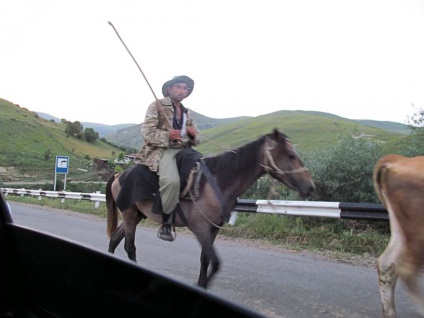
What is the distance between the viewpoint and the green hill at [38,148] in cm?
4966

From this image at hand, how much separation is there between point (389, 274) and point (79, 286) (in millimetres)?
3290

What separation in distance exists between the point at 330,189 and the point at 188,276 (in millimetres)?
4988

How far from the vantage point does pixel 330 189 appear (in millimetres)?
9609

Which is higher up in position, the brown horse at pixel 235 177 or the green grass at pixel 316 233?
the brown horse at pixel 235 177

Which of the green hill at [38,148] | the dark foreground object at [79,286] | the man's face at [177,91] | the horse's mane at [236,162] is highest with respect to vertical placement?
the man's face at [177,91]

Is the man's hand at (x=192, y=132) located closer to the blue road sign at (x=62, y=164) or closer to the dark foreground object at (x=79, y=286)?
the dark foreground object at (x=79, y=286)

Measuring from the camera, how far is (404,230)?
4.05 metres

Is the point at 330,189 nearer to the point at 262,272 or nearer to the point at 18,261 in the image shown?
the point at 262,272

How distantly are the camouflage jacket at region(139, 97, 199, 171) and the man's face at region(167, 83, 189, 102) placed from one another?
0.09 metres

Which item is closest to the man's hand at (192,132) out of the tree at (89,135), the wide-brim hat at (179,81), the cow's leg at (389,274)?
the wide-brim hat at (179,81)

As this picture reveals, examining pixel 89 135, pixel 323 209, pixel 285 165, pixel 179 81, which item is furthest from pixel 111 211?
pixel 89 135

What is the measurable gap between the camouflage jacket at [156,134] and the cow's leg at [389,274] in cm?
272

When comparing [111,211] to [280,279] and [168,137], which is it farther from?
[280,279]

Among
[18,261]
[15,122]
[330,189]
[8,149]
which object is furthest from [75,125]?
[18,261]
